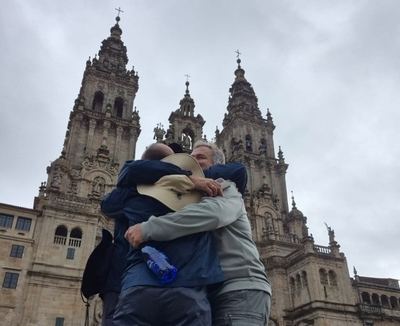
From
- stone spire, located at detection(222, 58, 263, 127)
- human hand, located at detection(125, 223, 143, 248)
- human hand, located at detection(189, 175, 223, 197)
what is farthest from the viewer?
stone spire, located at detection(222, 58, 263, 127)

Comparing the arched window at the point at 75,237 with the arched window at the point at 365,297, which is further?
the arched window at the point at 365,297

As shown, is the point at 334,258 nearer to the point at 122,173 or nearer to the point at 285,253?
the point at 285,253

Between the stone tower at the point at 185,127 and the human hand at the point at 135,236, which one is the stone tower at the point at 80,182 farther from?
the human hand at the point at 135,236

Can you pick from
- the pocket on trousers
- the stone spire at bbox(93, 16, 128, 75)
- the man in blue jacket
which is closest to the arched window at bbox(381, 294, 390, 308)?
the stone spire at bbox(93, 16, 128, 75)

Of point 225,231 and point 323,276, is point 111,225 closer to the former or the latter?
point 323,276

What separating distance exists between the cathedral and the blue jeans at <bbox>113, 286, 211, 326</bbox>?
1066 inches

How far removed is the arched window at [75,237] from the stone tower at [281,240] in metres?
18.9

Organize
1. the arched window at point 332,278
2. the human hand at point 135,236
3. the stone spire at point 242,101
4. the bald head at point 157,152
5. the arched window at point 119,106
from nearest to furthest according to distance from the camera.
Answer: the human hand at point 135,236, the bald head at point 157,152, the arched window at point 332,278, the arched window at point 119,106, the stone spire at point 242,101

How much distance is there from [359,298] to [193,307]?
41.6 metres

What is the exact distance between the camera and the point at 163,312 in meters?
3.57

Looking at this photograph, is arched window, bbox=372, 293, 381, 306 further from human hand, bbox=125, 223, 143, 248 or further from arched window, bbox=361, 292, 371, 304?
human hand, bbox=125, 223, 143, 248

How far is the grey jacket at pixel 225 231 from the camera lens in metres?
3.85

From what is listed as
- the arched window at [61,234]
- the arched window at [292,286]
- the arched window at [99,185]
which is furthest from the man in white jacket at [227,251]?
the arched window at [292,286]

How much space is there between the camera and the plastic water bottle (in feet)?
11.6
